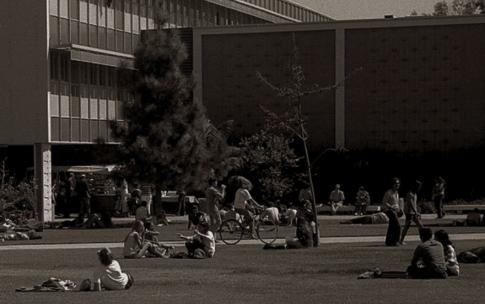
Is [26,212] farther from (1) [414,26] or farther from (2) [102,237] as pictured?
(1) [414,26]

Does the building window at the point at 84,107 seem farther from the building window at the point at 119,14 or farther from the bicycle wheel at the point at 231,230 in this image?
the bicycle wheel at the point at 231,230

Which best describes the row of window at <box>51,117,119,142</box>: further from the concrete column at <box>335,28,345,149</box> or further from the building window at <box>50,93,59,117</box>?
the concrete column at <box>335,28,345,149</box>

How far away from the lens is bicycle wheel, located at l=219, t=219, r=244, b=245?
3291 cm

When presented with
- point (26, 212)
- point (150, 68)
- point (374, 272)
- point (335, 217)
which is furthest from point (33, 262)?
point (335, 217)

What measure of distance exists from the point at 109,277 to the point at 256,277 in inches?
122

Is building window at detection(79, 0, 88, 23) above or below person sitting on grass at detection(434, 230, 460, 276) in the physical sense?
above

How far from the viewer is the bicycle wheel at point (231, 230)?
32.9 metres

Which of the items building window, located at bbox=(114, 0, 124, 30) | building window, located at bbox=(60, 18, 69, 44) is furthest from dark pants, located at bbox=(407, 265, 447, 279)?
building window, located at bbox=(114, 0, 124, 30)

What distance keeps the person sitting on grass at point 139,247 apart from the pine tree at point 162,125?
1861 cm

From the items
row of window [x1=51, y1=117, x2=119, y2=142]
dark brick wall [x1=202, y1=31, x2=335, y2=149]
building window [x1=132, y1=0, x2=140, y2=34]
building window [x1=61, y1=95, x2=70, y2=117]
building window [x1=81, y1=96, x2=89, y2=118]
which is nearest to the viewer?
row of window [x1=51, y1=117, x2=119, y2=142]

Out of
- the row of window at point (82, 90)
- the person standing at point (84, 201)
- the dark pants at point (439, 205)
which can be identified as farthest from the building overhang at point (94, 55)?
the dark pants at point (439, 205)

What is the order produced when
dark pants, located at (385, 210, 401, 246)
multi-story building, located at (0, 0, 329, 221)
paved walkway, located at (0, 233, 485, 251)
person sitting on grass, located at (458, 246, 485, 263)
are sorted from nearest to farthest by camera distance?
person sitting on grass, located at (458, 246, 485, 263)
dark pants, located at (385, 210, 401, 246)
paved walkway, located at (0, 233, 485, 251)
multi-story building, located at (0, 0, 329, 221)

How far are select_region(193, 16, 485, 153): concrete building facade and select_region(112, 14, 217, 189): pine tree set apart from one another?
1148 cm

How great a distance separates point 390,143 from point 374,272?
3839 centimetres
